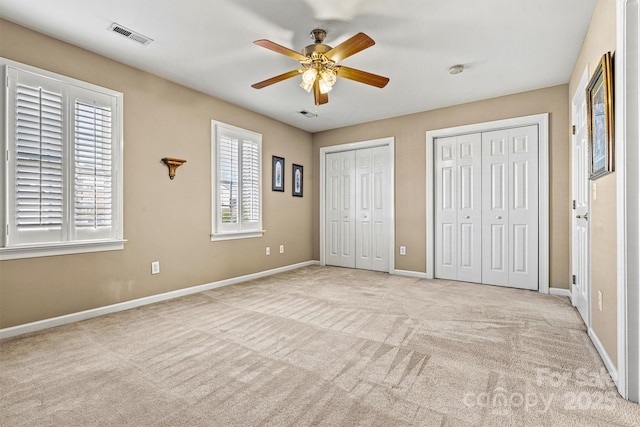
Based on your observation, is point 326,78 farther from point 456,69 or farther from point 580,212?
point 580,212

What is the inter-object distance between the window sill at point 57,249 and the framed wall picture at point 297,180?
9.52 feet

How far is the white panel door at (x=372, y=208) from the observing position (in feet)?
17.1

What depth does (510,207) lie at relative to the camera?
163 inches

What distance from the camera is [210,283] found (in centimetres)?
412

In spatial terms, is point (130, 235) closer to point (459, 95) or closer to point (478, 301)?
point (478, 301)

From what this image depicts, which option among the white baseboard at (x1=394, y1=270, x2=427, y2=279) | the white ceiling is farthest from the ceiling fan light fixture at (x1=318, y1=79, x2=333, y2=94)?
the white baseboard at (x1=394, y1=270, x2=427, y2=279)

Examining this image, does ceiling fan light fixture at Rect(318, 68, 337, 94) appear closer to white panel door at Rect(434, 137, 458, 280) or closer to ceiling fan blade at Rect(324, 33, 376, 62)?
ceiling fan blade at Rect(324, 33, 376, 62)

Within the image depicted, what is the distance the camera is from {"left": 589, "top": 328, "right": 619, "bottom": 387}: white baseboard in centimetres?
185

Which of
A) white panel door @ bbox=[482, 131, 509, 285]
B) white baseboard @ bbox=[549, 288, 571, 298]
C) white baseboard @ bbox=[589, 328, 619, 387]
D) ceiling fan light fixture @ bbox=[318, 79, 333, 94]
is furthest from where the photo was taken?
white panel door @ bbox=[482, 131, 509, 285]

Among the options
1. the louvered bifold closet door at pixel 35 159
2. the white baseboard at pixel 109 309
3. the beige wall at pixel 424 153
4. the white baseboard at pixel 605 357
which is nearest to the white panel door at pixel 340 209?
the beige wall at pixel 424 153

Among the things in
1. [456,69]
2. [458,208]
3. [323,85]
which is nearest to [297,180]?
[458,208]

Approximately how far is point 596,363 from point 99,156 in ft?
14.2

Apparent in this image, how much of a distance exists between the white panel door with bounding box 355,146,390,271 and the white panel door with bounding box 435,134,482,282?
839mm

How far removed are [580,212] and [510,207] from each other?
106cm
